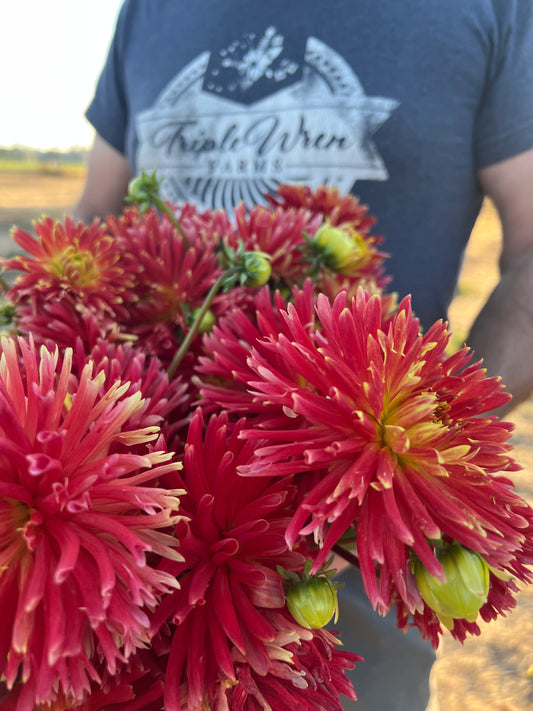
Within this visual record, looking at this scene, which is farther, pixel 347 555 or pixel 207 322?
pixel 207 322

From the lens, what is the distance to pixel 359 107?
719 millimetres

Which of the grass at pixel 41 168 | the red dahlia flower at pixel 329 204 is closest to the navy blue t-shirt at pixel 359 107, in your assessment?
the red dahlia flower at pixel 329 204

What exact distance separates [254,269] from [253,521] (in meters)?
0.15

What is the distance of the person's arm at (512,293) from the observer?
607 millimetres

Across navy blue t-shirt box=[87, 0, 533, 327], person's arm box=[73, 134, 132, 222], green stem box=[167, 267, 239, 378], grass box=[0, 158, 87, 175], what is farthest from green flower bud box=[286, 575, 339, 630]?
grass box=[0, 158, 87, 175]

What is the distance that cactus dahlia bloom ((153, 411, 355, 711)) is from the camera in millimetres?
187

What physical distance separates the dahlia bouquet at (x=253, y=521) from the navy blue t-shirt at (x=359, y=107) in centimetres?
58

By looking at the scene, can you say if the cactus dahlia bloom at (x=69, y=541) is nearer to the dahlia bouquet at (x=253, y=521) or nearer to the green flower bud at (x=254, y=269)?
the dahlia bouquet at (x=253, y=521)

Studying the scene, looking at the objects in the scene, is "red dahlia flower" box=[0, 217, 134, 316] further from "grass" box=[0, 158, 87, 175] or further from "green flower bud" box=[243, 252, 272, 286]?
"grass" box=[0, 158, 87, 175]

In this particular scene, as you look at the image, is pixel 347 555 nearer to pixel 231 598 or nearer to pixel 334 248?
pixel 231 598

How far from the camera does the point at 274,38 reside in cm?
76

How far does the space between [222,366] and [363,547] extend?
0.37 feet

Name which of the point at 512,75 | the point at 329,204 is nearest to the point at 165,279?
the point at 329,204

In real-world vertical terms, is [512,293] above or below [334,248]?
below
